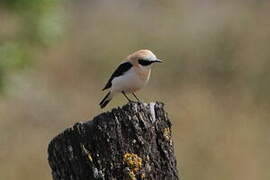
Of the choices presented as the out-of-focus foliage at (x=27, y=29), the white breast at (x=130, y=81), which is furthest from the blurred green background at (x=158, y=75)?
the white breast at (x=130, y=81)

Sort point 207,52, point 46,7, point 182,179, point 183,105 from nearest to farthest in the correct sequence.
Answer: point 182,179
point 46,7
point 183,105
point 207,52

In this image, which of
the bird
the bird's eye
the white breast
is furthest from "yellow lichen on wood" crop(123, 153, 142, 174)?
the white breast

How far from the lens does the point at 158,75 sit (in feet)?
50.6

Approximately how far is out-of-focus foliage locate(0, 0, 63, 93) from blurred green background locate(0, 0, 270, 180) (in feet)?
0.04

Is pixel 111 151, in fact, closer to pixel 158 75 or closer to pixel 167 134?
pixel 167 134

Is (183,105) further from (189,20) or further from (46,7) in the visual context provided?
(189,20)

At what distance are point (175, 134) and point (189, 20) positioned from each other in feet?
28.7

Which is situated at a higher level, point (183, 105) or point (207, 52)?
point (207, 52)

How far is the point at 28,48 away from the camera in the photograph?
11852 millimetres

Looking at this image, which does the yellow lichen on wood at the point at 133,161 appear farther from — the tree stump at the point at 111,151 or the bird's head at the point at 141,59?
the bird's head at the point at 141,59

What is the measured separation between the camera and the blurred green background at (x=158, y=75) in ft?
35.7

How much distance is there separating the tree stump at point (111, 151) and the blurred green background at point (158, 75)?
17.9ft

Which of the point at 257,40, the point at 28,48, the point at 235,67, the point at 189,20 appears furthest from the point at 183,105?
the point at 189,20

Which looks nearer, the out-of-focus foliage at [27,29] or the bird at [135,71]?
the bird at [135,71]
